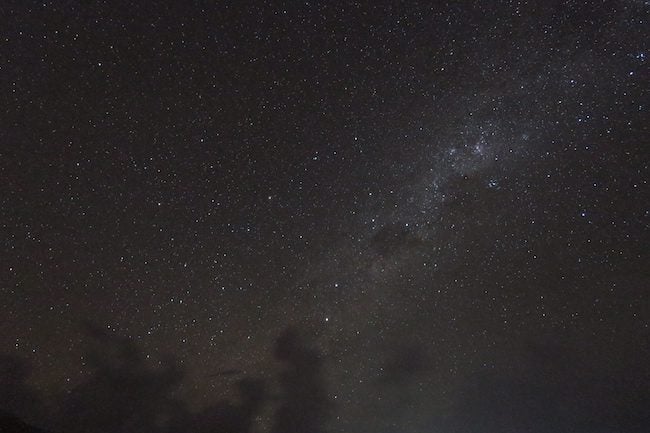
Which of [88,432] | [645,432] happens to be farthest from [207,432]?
[645,432]

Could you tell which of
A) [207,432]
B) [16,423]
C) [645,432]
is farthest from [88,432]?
[645,432]

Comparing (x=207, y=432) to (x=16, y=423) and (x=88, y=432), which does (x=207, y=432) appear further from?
(x=16, y=423)

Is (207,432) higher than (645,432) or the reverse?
higher

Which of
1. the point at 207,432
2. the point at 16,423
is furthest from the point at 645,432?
the point at 16,423

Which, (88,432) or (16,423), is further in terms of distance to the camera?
(88,432)

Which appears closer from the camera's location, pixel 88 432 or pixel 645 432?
pixel 88 432

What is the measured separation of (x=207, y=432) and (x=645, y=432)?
127597mm

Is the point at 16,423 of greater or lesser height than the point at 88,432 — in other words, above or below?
below

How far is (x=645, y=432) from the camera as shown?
525 feet

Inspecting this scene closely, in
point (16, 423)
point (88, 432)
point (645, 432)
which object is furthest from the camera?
point (645, 432)

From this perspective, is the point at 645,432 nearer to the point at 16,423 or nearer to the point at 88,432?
the point at 88,432

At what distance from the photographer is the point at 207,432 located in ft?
548

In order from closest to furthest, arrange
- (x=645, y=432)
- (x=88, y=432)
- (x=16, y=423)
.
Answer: (x=16, y=423) → (x=88, y=432) → (x=645, y=432)

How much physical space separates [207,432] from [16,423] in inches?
5048
